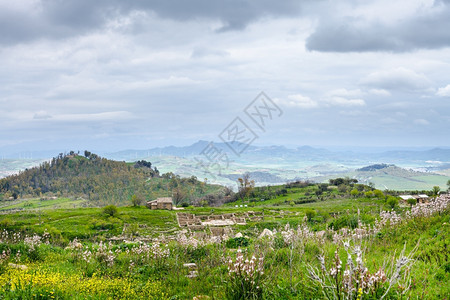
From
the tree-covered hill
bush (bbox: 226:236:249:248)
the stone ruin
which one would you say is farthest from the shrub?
the tree-covered hill

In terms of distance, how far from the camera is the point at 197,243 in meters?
10.8

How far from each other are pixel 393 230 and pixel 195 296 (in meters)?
6.82

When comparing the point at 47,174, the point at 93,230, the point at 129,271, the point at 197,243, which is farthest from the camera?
the point at 47,174

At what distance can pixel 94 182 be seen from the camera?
134375 millimetres

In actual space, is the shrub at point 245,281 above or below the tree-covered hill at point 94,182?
above

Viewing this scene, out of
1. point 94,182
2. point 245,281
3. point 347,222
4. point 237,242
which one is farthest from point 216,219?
point 94,182

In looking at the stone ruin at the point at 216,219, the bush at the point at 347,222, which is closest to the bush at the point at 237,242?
the bush at the point at 347,222

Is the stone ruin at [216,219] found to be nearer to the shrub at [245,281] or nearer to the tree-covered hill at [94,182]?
the shrub at [245,281]

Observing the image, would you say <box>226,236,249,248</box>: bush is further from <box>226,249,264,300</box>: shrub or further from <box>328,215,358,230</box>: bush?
<box>226,249,264,300</box>: shrub

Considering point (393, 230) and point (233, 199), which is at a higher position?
point (393, 230)

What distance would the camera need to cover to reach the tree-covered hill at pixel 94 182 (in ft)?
396

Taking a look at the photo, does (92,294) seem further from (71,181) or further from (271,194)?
(71,181)

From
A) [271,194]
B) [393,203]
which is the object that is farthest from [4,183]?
[393,203]

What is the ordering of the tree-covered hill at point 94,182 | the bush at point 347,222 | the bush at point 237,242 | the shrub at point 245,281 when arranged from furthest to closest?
the tree-covered hill at point 94,182 → the bush at point 347,222 → the bush at point 237,242 → the shrub at point 245,281
